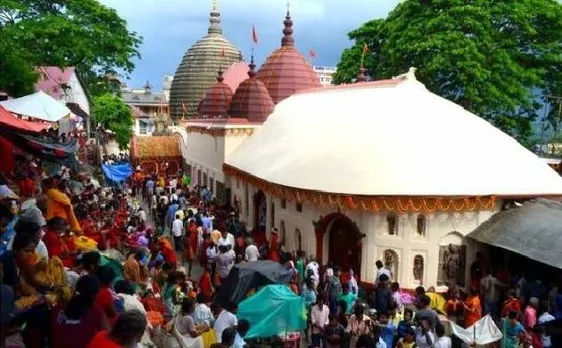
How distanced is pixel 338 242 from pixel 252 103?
36.4 feet

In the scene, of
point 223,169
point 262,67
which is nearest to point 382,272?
point 223,169

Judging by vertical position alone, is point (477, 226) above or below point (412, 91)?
below

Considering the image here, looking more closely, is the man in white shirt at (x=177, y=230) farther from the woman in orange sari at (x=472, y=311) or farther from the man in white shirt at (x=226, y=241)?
the woman in orange sari at (x=472, y=311)

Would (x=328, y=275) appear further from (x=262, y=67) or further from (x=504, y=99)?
(x=262, y=67)

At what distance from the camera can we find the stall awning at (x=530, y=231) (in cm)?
1224

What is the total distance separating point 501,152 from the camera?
15547 millimetres

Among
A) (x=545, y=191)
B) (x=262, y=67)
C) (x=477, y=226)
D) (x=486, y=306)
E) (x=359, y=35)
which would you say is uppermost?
(x=359, y=35)

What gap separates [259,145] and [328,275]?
33.2ft

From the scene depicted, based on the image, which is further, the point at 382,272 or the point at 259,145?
the point at 259,145

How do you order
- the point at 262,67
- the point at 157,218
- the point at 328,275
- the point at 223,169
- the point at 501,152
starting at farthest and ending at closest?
the point at 262,67 → the point at 223,169 → the point at 157,218 → the point at 501,152 → the point at 328,275

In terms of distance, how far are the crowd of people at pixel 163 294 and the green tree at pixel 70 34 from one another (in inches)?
352

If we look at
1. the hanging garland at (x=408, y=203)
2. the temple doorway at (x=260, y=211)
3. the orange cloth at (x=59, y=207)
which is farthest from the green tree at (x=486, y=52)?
the orange cloth at (x=59, y=207)

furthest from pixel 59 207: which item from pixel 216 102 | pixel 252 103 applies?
pixel 216 102

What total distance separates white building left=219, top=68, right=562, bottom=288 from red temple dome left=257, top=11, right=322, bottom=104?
1112 centimetres
